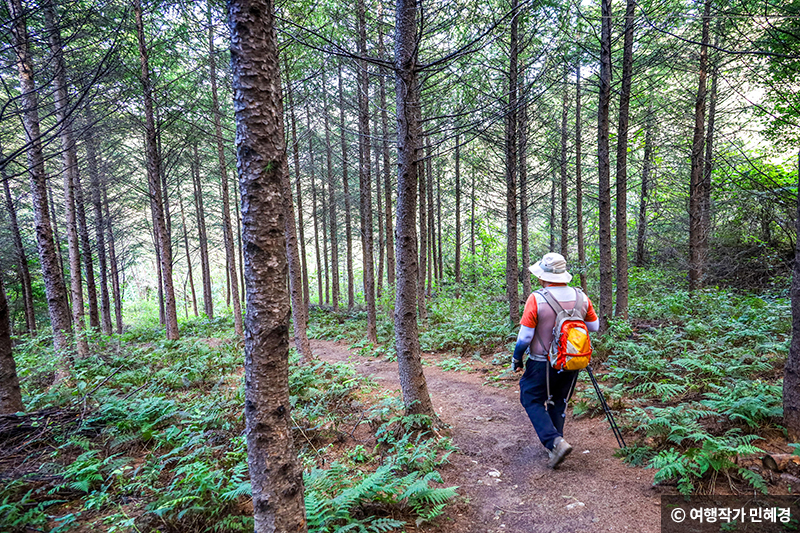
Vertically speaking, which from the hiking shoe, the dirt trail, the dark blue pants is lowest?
the dirt trail

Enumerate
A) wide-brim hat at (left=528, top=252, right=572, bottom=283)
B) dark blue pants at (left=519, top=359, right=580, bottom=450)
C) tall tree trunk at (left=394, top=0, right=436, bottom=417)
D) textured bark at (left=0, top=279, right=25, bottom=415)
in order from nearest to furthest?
dark blue pants at (left=519, top=359, right=580, bottom=450)
wide-brim hat at (left=528, top=252, right=572, bottom=283)
tall tree trunk at (left=394, top=0, right=436, bottom=417)
textured bark at (left=0, top=279, right=25, bottom=415)

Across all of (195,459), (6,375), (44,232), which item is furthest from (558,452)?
(44,232)

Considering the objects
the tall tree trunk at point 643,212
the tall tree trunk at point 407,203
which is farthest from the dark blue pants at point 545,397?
the tall tree trunk at point 643,212

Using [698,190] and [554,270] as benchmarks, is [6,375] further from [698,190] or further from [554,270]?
[698,190]

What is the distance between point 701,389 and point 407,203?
193 inches

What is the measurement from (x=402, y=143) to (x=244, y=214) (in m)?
3.07

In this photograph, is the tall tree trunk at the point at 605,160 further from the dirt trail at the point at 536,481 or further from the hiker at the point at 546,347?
the hiker at the point at 546,347

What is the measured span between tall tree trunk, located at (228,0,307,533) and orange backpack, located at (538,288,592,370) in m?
2.90

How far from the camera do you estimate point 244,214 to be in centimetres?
230

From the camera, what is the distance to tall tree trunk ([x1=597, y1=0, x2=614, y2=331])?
26.0 ft

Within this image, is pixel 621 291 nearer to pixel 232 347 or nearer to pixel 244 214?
pixel 244 214

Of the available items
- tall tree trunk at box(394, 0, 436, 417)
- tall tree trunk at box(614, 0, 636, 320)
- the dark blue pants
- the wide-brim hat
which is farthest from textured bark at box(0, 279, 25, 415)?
tall tree trunk at box(614, 0, 636, 320)

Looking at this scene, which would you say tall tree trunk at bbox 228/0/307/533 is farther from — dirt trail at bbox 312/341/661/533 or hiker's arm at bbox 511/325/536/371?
hiker's arm at bbox 511/325/536/371

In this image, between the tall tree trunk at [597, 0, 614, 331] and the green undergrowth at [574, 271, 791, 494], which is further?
the tall tree trunk at [597, 0, 614, 331]
